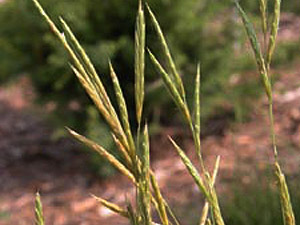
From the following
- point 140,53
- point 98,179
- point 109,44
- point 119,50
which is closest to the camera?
point 140,53

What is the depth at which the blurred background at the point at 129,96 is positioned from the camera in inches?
139

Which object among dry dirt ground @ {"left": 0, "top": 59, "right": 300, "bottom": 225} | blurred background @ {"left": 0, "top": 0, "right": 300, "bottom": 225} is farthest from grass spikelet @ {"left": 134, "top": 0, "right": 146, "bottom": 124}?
blurred background @ {"left": 0, "top": 0, "right": 300, "bottom": 225}

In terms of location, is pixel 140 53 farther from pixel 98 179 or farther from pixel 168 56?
pixel 98 179

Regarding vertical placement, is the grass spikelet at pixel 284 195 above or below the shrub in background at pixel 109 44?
above

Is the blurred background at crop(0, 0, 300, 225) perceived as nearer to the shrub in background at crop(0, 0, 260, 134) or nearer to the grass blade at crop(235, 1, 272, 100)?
the shrub in background at crop(0, 0, 260, 134)

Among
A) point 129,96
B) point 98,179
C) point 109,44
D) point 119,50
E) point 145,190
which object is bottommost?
point 98,179

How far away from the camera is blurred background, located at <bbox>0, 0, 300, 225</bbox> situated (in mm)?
3525

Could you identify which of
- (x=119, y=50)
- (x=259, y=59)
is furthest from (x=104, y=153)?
(x=119, y=50)

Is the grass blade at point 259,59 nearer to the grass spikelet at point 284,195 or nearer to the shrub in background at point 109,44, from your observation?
the grass spikelet at point 284,195

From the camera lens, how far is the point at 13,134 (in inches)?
202

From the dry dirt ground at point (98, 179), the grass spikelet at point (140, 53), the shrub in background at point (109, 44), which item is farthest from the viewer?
the shrub in background at point (109, 44)

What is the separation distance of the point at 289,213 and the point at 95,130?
2.87m

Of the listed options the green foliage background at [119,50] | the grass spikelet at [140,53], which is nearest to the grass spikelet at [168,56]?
the grass spikelet at [140,53]

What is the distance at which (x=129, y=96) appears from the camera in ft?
12.4
